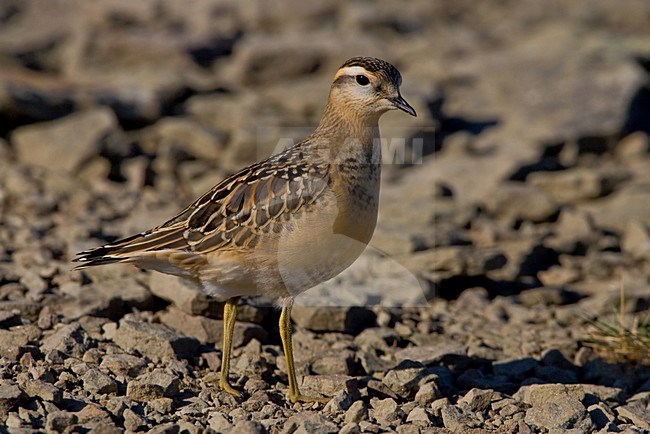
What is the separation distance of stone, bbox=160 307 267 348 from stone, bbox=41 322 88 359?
885 mm

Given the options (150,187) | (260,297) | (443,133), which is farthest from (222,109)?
(260,297)

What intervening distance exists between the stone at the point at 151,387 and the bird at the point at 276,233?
481 mm

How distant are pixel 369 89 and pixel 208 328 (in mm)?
2478

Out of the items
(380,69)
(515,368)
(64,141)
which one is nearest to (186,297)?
(380,69)

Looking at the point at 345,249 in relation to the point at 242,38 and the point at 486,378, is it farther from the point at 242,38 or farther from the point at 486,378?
the point at 242,38

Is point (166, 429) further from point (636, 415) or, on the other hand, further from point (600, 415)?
point (636, 415)

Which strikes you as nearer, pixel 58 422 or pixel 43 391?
pixel 58 422

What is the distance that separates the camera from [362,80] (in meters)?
7.71

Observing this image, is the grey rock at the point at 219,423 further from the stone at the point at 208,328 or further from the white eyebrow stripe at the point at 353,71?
the white eyebrow stripe at the point at 353,71

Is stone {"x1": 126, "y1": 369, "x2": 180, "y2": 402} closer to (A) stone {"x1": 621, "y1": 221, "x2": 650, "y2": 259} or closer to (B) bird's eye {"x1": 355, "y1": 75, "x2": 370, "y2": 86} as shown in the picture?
(B) bird's eye {"x1": 355, "y1": 75, "x2": 370, "y2": 86}

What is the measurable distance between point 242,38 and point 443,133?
16.6 ft

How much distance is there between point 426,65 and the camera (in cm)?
1719

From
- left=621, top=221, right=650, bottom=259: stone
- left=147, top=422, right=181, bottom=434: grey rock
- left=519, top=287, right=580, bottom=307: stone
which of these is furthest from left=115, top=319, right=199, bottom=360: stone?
left=621, top=221, right=650, bottom=259: stone

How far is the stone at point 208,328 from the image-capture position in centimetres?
793
